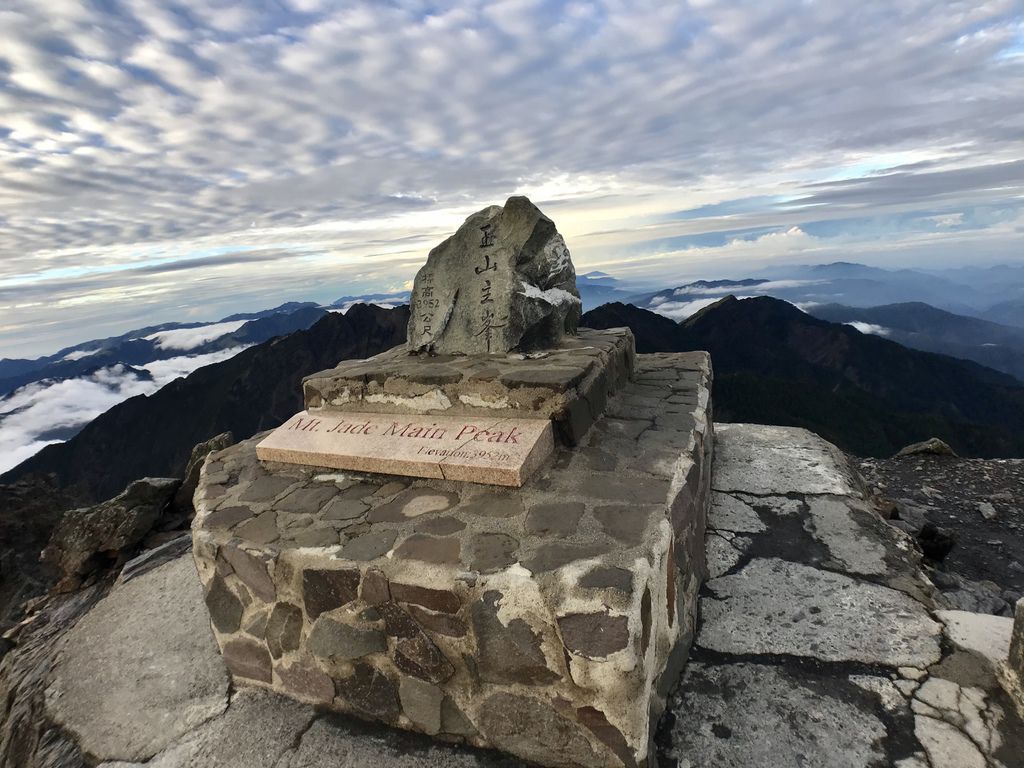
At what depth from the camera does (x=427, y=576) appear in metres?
2.51

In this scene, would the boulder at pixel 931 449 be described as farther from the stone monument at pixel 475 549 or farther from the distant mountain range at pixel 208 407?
the distant mountain range at pixel 208 407

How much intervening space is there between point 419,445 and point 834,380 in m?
55.5

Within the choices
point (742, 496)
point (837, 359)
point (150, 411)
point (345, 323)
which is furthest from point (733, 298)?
point (150, 411)

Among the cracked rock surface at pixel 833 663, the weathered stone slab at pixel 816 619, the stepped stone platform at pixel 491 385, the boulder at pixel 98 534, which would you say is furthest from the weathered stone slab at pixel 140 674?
the weathered stone slab at pixel 816 619

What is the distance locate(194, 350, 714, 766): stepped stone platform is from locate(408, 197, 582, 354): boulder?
1106 mm

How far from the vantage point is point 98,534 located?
5578 millimetres

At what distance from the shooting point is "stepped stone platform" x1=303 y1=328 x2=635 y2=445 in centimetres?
369

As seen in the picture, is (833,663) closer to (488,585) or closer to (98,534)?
(488,585)

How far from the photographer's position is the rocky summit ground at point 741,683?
2.45 metres

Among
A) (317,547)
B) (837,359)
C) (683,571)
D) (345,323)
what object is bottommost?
(837,359)

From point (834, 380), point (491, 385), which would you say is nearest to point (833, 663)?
point (491, 385)

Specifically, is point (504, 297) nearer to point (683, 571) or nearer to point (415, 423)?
point (415, 423)

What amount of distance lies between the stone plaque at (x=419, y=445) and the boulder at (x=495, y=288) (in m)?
1.19

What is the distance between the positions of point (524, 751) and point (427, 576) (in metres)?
0.93
